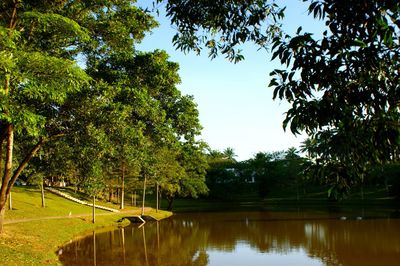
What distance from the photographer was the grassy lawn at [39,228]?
778 inches

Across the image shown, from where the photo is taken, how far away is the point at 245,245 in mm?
30516

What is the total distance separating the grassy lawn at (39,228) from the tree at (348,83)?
52.4ft

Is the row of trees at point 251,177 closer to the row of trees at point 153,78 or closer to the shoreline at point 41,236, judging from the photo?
the shoreline at point 41,236

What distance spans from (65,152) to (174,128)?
21706mm

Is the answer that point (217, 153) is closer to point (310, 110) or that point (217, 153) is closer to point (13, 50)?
point (13, 50)

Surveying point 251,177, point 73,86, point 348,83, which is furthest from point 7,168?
point 251,177

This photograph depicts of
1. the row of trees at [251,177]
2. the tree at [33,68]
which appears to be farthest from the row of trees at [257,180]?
the tree at [33,68]

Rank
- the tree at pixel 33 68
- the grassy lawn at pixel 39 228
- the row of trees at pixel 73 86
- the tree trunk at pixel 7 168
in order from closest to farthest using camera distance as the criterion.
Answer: the tree at pixel 33 68, the row of trees at pixel 73 86, the grassy lawn at pixel 39 228, the tree trunk at pixel 7 168

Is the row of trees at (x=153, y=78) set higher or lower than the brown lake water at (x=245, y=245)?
higher

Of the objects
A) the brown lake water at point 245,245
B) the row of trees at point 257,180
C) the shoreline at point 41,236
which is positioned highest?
the row of trees at point 257,180

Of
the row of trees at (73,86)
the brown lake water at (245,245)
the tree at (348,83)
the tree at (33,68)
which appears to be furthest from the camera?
the brown lake water at (245,245)

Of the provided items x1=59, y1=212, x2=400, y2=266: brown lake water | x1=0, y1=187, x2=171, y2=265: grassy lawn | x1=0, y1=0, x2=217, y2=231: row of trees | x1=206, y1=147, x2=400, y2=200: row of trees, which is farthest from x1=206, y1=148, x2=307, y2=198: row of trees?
x1=0, y1=0, x2=217, y2=231: row of trees

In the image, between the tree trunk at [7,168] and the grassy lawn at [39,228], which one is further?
the tree trunk at [7,168]

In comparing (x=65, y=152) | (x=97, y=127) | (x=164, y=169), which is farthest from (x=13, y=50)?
(x=164, y=169)
